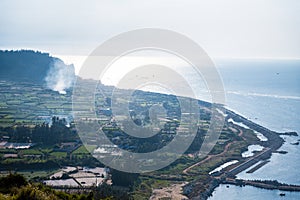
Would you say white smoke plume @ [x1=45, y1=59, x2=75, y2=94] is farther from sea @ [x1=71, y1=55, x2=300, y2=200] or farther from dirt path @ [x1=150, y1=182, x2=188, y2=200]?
dirt path @ [x1=150, y1=182, x2=188, y2=200]

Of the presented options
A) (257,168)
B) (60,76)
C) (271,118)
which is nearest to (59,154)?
(257,168)

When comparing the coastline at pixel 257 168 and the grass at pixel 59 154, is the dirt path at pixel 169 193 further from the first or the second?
the grass at pixel 59 154

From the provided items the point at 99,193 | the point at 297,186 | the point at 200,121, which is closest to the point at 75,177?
the point at 99,193

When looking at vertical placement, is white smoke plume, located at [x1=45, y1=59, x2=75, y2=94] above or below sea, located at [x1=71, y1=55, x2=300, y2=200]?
above

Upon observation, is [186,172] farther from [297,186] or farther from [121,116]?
[121,116]

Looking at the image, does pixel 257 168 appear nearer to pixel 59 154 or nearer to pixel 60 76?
pixel 59 154

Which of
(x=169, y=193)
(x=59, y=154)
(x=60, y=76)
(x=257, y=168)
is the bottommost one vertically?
(x=169, y=193)

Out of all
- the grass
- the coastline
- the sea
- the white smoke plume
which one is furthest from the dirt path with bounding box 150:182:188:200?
the white smoke plume

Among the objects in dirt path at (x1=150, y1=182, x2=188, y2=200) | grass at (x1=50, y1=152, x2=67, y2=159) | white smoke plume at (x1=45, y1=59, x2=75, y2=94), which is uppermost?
white smoke plume at (x1=45, y1=59, x2=75, y2=94)

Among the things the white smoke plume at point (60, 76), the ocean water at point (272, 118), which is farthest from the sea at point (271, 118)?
the white smoke plume at point (60, 76)
